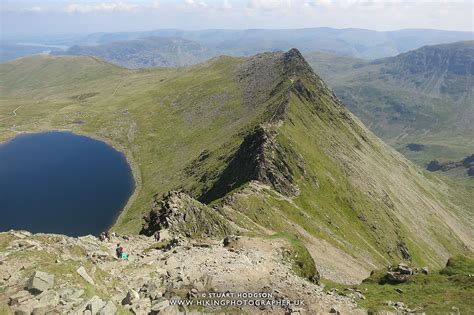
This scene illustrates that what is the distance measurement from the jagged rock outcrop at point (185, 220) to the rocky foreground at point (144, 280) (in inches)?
530

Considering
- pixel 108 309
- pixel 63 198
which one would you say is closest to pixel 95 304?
pixel 108 309

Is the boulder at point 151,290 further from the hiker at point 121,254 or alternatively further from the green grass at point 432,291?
the green grass at point 432,291

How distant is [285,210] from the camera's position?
97.8 m

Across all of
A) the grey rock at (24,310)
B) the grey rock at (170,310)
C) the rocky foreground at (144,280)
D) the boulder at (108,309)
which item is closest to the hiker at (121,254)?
the rocky foreground at (144,280)

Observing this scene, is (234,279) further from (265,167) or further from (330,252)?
(265,167)

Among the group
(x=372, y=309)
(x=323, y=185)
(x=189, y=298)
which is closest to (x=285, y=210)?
(x=323, y=185)

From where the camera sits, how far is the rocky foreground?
32.6 metres

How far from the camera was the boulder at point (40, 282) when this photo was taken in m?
32.3

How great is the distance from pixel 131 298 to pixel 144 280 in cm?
482

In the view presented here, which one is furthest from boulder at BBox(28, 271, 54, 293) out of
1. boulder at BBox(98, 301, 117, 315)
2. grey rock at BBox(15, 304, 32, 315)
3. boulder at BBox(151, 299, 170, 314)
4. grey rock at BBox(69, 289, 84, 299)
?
boulder at BBox(151, 299, 170, 314)

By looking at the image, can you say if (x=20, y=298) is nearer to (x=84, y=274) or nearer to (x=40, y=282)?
(x=40, y=282)

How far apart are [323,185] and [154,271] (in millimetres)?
90633

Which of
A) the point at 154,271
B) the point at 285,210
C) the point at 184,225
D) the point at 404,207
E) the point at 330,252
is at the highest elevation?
the point at 154,271

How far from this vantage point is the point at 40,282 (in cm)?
3266
